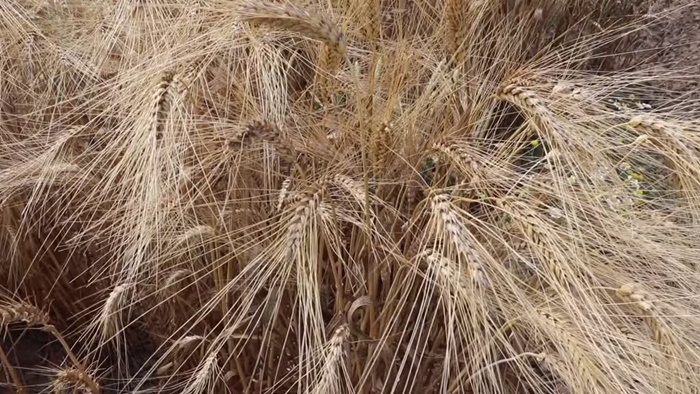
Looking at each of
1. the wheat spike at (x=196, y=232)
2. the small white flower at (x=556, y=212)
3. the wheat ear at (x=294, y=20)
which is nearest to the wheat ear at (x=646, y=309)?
the small white flower at (x=556, y=212)

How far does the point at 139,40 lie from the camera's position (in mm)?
1636

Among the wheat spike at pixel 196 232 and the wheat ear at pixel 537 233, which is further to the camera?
the wheat spike at pixel 196 232

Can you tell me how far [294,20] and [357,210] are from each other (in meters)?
0.44

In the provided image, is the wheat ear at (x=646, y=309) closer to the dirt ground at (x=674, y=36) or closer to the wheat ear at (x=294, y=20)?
the wheat ear at (x=294, y=20)

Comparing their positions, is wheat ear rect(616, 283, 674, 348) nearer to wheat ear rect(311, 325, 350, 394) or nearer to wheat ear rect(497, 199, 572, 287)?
wheat ear rect(497, 199, 572, 287)

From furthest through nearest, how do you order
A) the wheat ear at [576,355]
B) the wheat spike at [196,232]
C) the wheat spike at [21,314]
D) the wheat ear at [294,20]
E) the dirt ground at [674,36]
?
1. the dirt ground at [674,36]
2. the wheat spike at [196,232]
3. the wheat spike at [21,314]
4. the wheat ear at [294,20]
5. the wheat ear at [576,355]

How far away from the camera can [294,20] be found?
1160mm

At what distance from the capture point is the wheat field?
3.80ft

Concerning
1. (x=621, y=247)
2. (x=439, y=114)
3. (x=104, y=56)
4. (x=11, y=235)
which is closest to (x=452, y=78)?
(x=439, y=114)

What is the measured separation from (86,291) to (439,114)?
0.95m

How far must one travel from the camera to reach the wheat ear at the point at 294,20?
116 cm

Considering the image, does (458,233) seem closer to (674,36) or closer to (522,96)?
(522,96)

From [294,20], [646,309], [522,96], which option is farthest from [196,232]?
[646,309]

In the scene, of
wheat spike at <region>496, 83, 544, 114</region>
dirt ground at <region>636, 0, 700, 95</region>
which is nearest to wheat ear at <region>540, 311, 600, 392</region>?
wheat spike at <region>496, 83, 544, 114</region>
